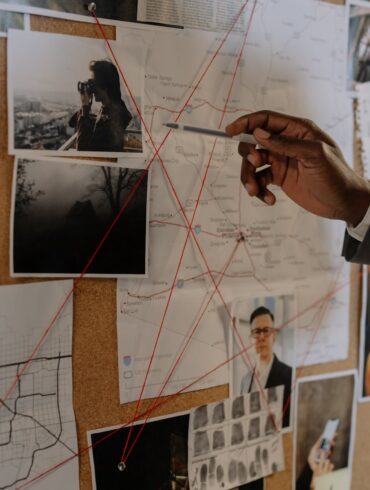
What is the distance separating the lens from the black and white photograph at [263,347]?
757 mm

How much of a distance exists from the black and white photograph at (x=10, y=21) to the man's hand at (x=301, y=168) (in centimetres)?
31

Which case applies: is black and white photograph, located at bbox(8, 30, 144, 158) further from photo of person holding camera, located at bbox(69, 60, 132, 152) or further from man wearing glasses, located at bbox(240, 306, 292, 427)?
man wearing glasses, located at bbox(240, 306, 292, 427)

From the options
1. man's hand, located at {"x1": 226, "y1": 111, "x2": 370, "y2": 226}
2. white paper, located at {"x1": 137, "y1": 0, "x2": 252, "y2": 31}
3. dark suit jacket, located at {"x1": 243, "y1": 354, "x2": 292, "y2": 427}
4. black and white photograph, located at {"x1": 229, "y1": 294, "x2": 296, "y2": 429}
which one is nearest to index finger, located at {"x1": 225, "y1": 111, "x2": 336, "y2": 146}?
man's hand, located at {"x1": 226, "y1": 111, "x2": 370, "y2": 226}

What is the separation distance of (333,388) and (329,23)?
2.17 ft

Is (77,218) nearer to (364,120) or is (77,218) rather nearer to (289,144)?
(289,144)

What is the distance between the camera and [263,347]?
783 mm

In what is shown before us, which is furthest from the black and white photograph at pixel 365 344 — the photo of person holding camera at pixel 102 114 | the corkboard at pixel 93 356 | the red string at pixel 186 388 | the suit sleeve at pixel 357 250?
the photo of person holding camera at pixel 102 114

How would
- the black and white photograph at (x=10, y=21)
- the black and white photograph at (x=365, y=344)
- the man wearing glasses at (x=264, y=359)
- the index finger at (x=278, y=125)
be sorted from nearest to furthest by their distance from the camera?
the black and white photograph at (x=10, y=21) → the index finger at (x=278, y=125) → the man wearing glasses at (x=264, y=359) → the black and white photograph at (x=365, y=344)

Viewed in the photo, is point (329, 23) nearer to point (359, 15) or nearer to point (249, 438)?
point (359, 15)

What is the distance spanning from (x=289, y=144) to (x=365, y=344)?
0.47 m

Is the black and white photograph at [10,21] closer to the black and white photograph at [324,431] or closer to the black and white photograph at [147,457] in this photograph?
the black and white photograph at [147,457]

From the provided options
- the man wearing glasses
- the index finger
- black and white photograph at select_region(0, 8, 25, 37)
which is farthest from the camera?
the man wearing glasses

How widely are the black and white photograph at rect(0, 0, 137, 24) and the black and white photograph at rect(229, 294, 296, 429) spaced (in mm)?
460

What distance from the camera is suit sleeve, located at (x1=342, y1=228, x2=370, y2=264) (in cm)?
71
